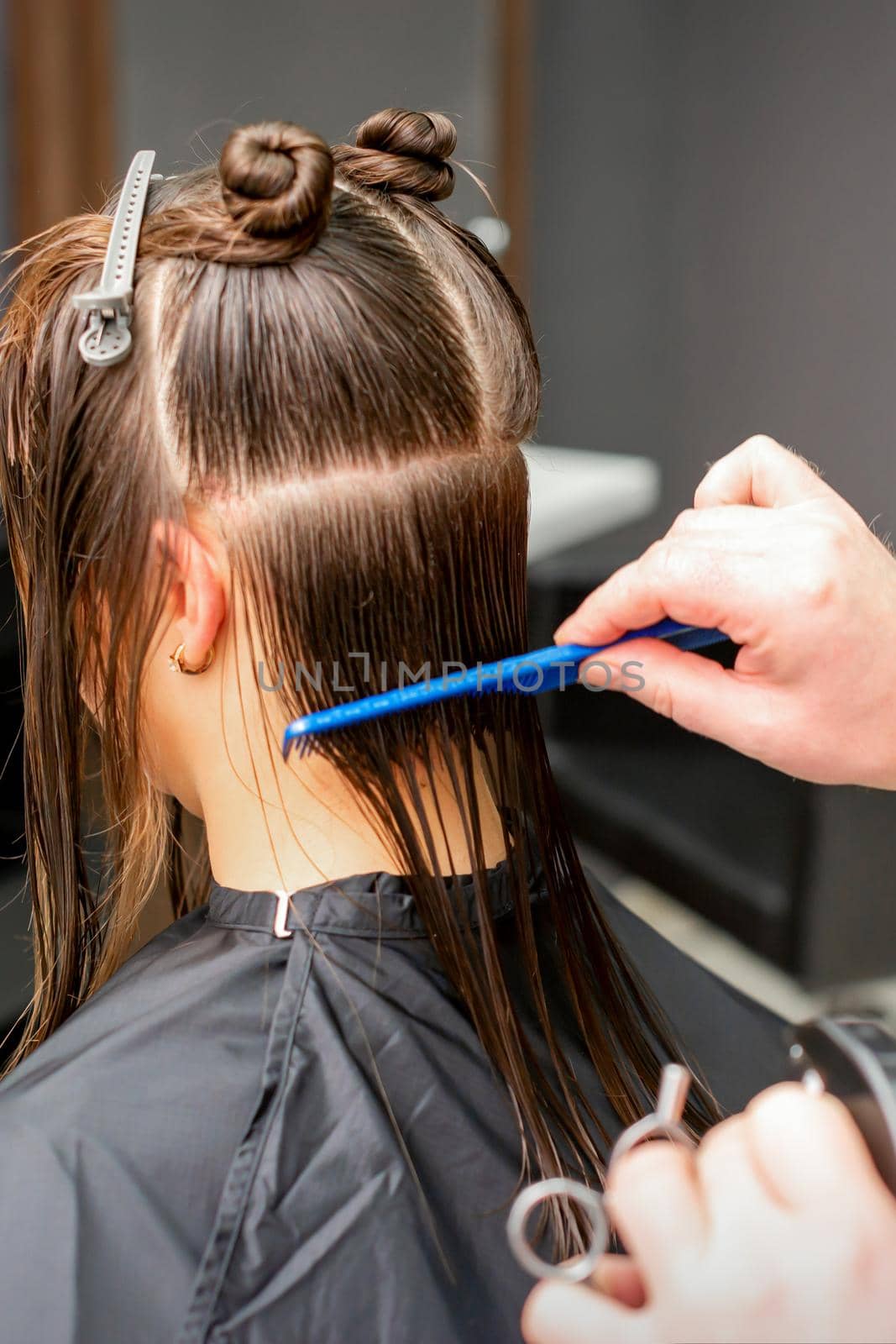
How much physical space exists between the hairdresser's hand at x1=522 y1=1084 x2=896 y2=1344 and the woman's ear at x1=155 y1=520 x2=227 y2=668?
48cm

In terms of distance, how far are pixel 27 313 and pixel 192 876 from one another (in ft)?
2.50

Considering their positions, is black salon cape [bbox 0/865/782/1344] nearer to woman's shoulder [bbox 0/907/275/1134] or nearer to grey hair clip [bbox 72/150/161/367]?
woman's shoulder [bbox 0/907/275/1134]

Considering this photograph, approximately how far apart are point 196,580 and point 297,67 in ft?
4.39

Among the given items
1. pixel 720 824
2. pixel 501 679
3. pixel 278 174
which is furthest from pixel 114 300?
pixel 720 824

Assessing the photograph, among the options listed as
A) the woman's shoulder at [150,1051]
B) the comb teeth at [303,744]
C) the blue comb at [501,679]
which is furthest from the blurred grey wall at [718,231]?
the woman's shoulder at [150,1051]

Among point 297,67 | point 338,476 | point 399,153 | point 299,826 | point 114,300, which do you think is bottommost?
point 299,826

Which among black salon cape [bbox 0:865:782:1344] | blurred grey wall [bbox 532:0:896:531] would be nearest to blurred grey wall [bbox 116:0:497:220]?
blurred grey wall [bbox 532:0:896:531]

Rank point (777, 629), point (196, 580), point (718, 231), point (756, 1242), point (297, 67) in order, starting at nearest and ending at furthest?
1. point (756, 1242)
2. point (777, 629)
3. point (196, 580)
4. point (297, 67)
5. point (718, 231)

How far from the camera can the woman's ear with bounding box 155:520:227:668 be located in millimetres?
750

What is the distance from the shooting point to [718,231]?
1.88 m

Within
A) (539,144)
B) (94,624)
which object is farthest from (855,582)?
(539,144)

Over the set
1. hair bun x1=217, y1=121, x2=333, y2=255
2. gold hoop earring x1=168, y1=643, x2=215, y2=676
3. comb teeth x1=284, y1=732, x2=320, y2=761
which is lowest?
comb teeth x1=284, y1=732, x2=320, y2=761

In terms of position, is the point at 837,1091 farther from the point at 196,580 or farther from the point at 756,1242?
the point at 196,580

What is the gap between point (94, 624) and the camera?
83cm
